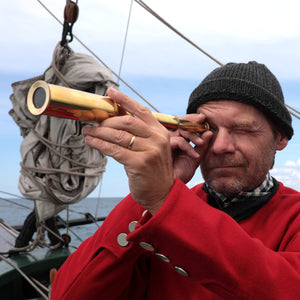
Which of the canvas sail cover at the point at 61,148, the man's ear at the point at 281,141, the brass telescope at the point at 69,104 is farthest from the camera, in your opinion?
the canvas sail cover at the point at 61,148

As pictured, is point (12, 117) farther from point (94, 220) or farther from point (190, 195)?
point (190, 195)

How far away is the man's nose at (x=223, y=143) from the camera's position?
3.05 feet

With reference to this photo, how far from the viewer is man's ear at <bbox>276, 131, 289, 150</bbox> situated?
1.09 metres

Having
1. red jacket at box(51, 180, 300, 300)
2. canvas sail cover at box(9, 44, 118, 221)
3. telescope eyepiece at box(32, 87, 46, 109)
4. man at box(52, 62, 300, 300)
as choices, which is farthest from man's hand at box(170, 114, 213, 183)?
canvas sail cover at box(9, 44, 118, 221)

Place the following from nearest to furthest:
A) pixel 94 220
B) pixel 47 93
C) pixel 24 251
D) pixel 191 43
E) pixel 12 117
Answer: pixel 47 93 < pixel 191 43 < pixel 12 117 < pixel 24 251 < pixel 94 220

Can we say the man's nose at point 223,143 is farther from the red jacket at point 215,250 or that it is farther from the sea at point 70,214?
the sea at point 70,214

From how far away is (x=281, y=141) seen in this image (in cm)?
111

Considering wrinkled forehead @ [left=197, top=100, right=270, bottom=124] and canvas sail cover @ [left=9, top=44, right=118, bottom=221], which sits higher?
wrinkled forehead @ [left=197, top=100, right=270, bottom=124]

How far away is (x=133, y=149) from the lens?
664mm

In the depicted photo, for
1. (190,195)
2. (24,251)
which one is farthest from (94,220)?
(190,195)

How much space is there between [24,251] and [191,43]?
5.75 feet

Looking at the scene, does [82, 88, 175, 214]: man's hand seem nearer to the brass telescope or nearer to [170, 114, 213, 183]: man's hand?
the brass telescope

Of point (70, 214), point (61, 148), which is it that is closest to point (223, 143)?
point (61, 148)

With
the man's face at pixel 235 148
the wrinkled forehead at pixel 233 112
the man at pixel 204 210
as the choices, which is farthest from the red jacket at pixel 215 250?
the wrinkled forehead at pixel 233 112
